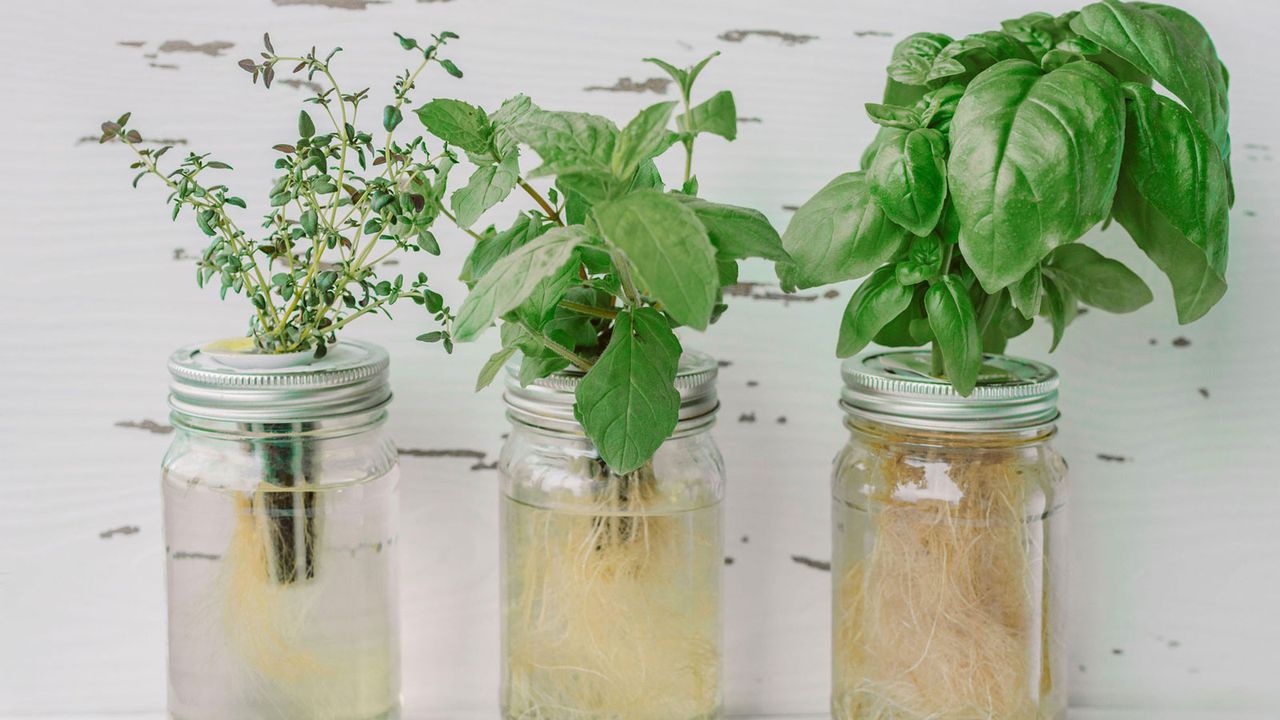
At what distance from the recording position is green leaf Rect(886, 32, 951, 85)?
0.68 metres

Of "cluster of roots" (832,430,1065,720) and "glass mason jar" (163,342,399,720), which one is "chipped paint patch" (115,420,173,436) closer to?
"glass mason jar" (163,342,399,720)

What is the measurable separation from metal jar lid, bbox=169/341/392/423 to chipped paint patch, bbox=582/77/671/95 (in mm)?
278

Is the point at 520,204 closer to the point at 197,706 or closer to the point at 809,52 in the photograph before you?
the point at 809,52

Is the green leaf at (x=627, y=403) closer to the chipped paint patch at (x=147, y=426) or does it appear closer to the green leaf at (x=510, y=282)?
the green leaf at (x=510, y=282)

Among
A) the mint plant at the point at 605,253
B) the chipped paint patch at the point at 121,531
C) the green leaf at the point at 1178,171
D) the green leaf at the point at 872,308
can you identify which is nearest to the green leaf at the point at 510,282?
the mint plant at the point at 605,253

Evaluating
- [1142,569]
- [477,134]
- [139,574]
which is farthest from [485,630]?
[1142,569]

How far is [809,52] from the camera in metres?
0.83

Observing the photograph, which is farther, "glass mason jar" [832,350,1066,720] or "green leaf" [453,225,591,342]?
"glass mason jar" [832,350,1066,720]

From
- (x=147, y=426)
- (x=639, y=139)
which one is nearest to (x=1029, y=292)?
(x=639, y=139)

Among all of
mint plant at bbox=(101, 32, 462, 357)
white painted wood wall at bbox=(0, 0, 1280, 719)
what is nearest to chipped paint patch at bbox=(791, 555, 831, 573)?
white painted wood wall at bbox=(0, 0, 1280, 719)

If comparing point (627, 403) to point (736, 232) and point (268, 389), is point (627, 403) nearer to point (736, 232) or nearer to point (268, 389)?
point (736, 232)

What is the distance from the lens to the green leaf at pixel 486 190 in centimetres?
63

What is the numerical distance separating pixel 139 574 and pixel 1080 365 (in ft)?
2.49

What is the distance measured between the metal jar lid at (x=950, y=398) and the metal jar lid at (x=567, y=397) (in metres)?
0.10
